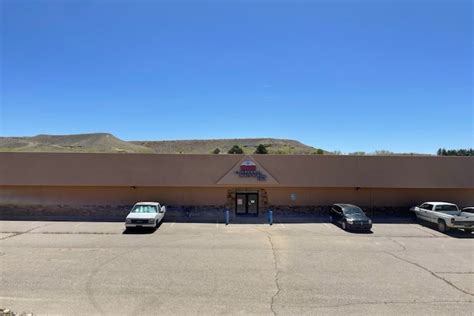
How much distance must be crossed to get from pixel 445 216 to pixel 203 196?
1625cm

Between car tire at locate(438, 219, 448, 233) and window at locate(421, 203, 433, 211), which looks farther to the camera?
window at locate(421, 203, 433, 211)

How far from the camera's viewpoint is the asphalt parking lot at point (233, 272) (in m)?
9.92

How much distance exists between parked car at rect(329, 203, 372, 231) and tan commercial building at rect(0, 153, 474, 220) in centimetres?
261

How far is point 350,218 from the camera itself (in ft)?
76.1

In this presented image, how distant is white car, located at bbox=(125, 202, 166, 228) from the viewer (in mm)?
21141

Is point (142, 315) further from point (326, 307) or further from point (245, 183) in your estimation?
point (245, 183)

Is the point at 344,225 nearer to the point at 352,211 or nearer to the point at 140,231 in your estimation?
the point at 352,211

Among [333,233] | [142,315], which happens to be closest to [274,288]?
[142,315]

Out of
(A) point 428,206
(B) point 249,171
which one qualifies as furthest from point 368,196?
(B) point 249,171

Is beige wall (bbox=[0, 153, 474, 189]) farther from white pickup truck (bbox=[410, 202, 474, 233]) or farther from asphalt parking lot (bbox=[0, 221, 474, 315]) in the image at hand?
asphalt parking lot (bbox=[0, 221, 474, 315])

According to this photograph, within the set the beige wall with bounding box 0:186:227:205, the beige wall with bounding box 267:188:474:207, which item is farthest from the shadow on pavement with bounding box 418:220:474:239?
the beige wall with bounding box 0:186:227:205

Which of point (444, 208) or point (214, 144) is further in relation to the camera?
point (214, 144)

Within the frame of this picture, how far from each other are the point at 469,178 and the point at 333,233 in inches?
523

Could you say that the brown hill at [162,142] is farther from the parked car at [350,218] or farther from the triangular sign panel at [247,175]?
the parked car at [350,218]
